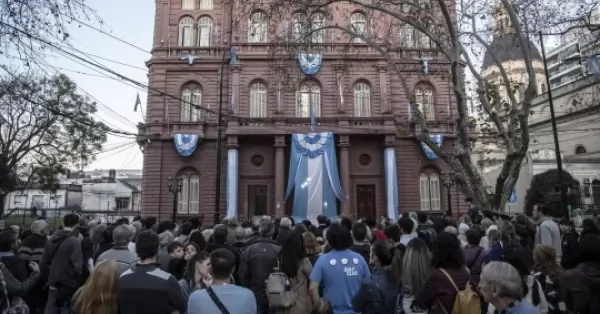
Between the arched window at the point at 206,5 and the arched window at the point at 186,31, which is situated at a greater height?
the arched window at the point at 206,5

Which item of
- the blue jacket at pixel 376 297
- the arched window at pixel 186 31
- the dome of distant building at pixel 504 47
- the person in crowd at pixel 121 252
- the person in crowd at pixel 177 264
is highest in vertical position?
the arched window at pixel 186 31

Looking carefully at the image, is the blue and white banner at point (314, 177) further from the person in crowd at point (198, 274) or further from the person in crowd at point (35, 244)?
the person in crowd at point (198, 274)

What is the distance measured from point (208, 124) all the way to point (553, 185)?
2649 cm

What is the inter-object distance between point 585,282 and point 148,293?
4.10m

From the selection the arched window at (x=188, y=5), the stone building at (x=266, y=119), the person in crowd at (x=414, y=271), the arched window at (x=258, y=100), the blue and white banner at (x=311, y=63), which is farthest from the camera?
the arched window at (x=188, y=5)

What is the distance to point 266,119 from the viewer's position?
24734 mm

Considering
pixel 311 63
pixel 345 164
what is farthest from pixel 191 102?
pixel 345 164

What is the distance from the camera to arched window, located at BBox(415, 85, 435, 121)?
26875 mm

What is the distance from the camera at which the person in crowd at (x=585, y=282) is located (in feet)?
12.8

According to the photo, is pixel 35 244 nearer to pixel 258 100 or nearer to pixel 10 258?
pixel 10 258

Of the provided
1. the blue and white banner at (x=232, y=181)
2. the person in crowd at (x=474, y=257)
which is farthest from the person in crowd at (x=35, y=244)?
the blue and white banner at (x=232, y=181)

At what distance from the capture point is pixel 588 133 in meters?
40.4

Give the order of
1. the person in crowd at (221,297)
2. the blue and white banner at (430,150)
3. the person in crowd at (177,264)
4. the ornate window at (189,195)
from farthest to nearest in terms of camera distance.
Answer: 1. the ornate window at (189,195)
2. the blue and white banner at (430,150)
3. the person in crowd at (177,264)
4. the person in crowd at (221,297)

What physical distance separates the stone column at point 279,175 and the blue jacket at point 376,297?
1957 centimetres
